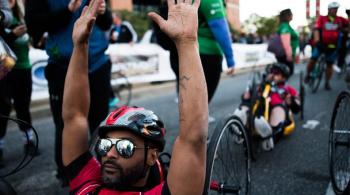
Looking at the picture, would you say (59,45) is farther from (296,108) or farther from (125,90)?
(125,90)

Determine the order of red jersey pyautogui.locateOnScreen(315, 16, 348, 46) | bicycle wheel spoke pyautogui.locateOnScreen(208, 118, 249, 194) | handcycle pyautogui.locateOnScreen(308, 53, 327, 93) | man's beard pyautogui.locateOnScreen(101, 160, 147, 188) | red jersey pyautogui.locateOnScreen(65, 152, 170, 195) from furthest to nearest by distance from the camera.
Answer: handcycle pyautogui.locateOnScreen(308, 53, 327, 93) < red jersey pyautogui.locateOnScreen(315, 16, 348, 46) < bicycle wheel spoke pyautogui.locateOnScreen(208, 118, 249, 194) < red jersey pyautogui.locateOnScreen(65, 152, 170, 195) < man's beard pyautogui.locateOnScreen(101, 160, 147, 188)

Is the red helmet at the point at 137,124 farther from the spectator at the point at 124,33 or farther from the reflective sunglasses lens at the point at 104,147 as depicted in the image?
the spectator at the point at 124,33

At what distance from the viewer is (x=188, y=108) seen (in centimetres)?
142

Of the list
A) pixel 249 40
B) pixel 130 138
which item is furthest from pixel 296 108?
pixel 249 40

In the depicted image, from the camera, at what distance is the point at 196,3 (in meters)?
1.48

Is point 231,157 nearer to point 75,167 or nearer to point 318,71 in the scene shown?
point 75,167

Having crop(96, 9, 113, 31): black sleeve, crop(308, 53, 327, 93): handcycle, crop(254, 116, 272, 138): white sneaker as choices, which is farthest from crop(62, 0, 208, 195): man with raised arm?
crop(308, 53, 327, 93): handcycle

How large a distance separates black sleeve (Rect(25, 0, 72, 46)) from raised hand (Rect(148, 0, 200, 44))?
→ 51.9 inches

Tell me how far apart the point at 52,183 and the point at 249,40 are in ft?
56.6

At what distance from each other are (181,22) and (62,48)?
149cm

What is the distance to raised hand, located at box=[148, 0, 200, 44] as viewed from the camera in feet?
4.64

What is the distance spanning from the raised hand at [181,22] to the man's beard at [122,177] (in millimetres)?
587

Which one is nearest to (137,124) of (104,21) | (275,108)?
(104,21)

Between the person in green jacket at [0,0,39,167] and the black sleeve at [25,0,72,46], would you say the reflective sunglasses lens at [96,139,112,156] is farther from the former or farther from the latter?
the person in green jacket at [0,0,39,167]
